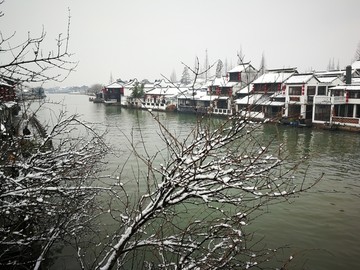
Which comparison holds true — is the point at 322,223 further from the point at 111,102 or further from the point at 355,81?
the point at 111,102

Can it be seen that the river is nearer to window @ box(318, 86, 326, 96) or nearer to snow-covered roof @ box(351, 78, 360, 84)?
window @ box(318, 86, 326, 96)

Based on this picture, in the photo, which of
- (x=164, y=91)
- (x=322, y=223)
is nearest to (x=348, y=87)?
(x=322, y=223)

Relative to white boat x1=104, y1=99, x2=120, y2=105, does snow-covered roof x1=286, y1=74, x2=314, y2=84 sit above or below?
above

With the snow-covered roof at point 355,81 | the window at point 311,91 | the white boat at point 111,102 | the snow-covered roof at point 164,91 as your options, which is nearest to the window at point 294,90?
the window at point 311,91

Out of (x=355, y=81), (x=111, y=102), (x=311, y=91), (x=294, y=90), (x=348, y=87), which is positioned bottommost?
(x=111, y=102)

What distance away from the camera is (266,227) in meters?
10.1

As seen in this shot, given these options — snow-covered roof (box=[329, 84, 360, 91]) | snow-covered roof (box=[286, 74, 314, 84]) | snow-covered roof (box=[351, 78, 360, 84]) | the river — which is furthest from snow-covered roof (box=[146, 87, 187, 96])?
the river

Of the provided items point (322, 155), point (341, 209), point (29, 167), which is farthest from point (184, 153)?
point (322, 155)

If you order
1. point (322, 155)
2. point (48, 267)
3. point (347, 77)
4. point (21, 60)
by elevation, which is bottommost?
point (48, 267)

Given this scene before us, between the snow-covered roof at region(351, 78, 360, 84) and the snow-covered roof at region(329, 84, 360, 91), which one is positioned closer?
the snow-covered roof at region(329, 84, 360, 91)

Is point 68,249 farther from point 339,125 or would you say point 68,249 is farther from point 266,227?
point 339,125

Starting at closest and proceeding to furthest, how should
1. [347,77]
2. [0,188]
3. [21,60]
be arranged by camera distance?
[21,60] < [0,188] < [347,77]

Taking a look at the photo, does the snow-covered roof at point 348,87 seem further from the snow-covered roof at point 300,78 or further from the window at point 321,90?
the snow-covered roof at point 300,78

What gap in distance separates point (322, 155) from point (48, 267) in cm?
1931
